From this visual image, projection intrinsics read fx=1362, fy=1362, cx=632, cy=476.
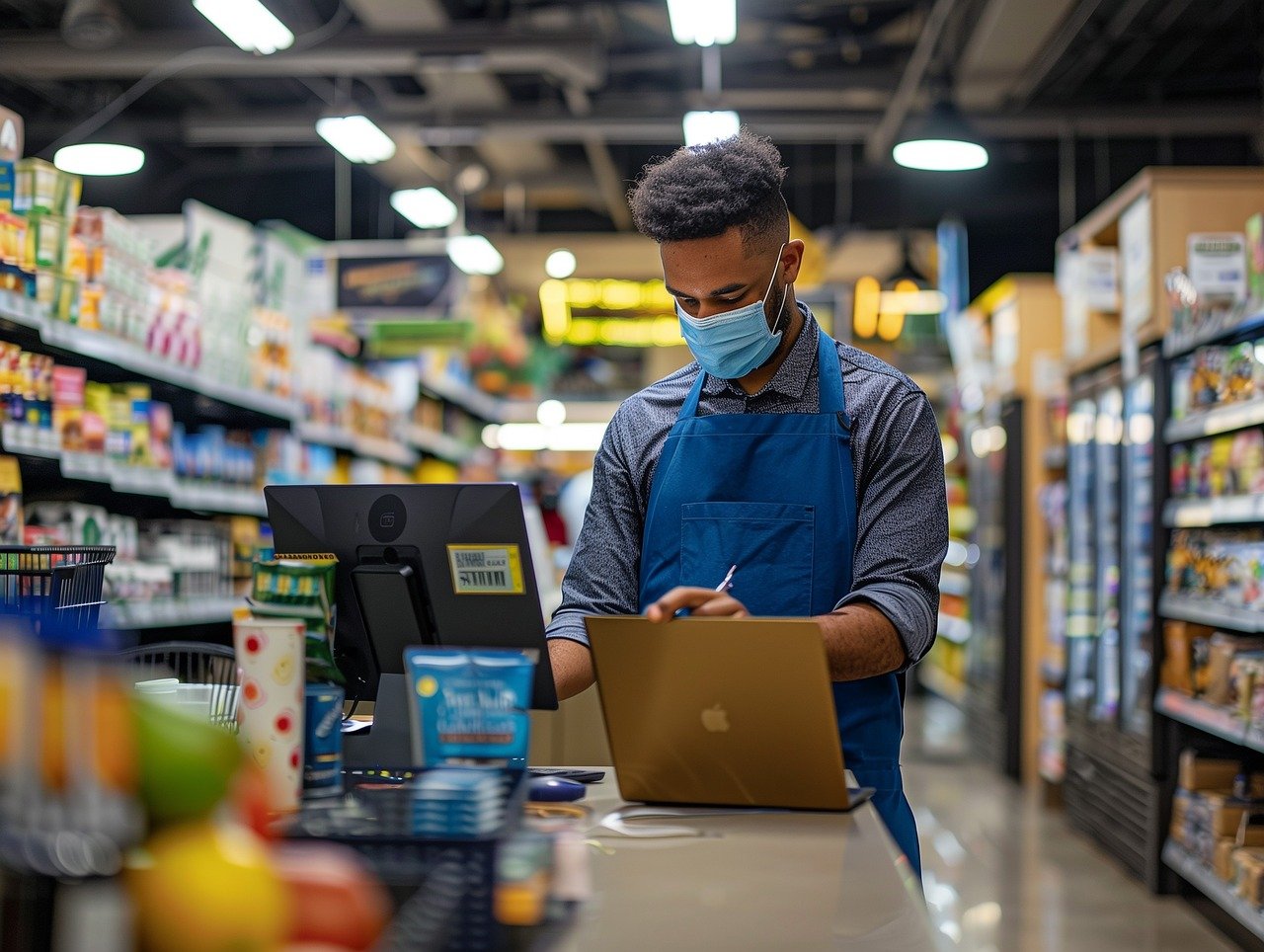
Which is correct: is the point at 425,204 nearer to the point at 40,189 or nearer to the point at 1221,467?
the point at 40,189

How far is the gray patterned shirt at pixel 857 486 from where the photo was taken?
219 centimetres

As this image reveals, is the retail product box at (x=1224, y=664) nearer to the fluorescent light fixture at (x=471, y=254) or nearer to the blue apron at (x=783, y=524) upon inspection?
the blue apron at (x=783, y=524)

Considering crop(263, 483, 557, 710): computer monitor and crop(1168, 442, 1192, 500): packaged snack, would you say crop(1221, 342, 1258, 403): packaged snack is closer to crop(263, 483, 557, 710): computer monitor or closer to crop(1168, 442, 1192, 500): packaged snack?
crop(1168, 442, 1192, 500): packaged snack

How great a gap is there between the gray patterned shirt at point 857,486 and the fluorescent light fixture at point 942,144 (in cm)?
554

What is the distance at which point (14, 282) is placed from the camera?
12.6 ft

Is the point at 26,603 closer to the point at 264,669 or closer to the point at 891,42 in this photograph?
the point at 264,669

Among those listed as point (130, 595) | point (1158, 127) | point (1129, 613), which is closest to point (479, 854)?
point (130, 595)

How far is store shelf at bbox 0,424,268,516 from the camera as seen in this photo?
4035mm

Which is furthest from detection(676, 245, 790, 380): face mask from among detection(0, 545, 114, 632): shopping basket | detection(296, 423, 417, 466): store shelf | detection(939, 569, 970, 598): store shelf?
detection(939, 569, 970, 598): store shelf

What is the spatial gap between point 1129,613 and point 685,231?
15.0ft

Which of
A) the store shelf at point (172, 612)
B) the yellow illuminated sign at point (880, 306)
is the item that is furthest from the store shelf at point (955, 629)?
the store shelf at point (172, 612)

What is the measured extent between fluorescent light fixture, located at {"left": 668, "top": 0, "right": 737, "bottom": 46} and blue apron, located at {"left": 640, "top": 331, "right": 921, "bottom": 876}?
4.59 m

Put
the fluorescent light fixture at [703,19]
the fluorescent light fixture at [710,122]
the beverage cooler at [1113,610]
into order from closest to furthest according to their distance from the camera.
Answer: the beverage cooler at [1113,610], the fluorescent light fixture at [703,19], the fluorescent light fixture at [710,122]

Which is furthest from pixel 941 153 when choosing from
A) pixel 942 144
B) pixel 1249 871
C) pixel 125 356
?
pixel 125 356
